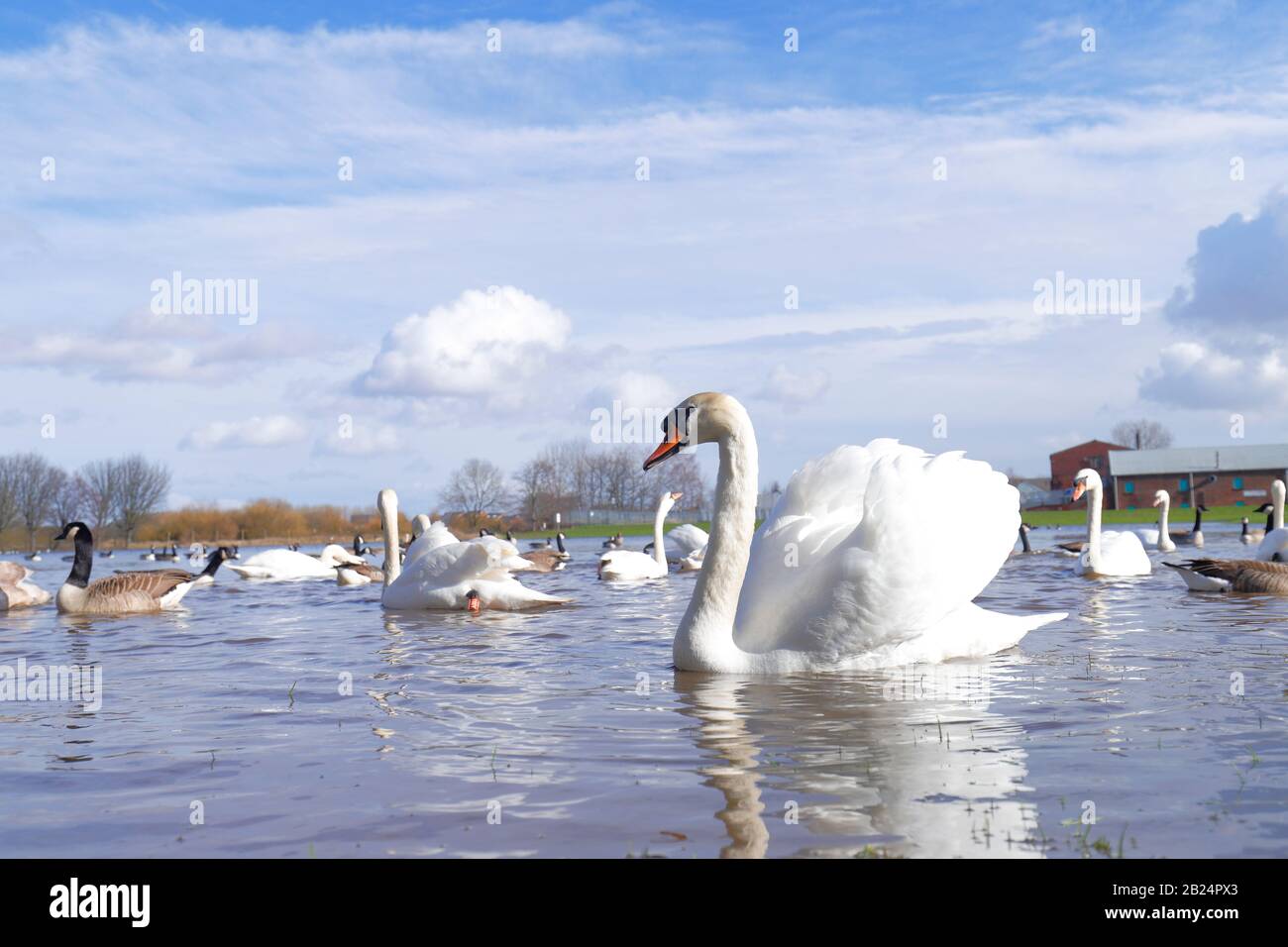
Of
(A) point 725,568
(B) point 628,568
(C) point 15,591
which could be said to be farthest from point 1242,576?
(C) point 15,591

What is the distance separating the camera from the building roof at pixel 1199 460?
96.5 metres

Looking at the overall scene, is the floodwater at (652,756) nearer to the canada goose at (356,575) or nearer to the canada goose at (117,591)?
the canada goose at (117,591)

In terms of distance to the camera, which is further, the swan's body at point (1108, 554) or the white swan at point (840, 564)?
the swan's body at point (1108, 554)

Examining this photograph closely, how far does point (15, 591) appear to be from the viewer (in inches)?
722

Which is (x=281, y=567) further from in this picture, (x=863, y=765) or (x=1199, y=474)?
(x=1199, y=474)

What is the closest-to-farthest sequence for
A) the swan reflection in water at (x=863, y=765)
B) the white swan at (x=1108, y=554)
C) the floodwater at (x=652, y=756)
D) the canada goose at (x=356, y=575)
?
the swan reflection in water at (x=863, y=765) < the floodwater at (x=652, y=756) < the white swan at (x=1108, y=554) < the canada goose at (x=356, y=575)

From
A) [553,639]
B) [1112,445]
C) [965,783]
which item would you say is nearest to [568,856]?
[965,783]

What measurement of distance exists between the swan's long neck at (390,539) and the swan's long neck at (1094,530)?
11.0 m

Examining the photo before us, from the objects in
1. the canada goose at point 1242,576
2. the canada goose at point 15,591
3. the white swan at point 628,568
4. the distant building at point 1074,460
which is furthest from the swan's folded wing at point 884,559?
the distant building at point 1074,460

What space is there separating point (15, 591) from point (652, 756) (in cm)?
1586

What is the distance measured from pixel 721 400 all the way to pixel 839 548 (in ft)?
4.34

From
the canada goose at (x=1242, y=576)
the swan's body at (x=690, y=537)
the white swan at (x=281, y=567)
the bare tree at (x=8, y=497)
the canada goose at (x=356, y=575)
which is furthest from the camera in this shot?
the bare tree at (x=8, y=497)

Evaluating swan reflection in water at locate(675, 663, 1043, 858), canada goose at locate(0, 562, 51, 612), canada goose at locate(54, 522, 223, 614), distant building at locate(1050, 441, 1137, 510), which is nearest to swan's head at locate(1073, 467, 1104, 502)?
swan reflection in water at locate(675, 663, 1043, 858)

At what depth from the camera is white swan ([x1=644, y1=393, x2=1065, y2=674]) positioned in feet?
25.7
